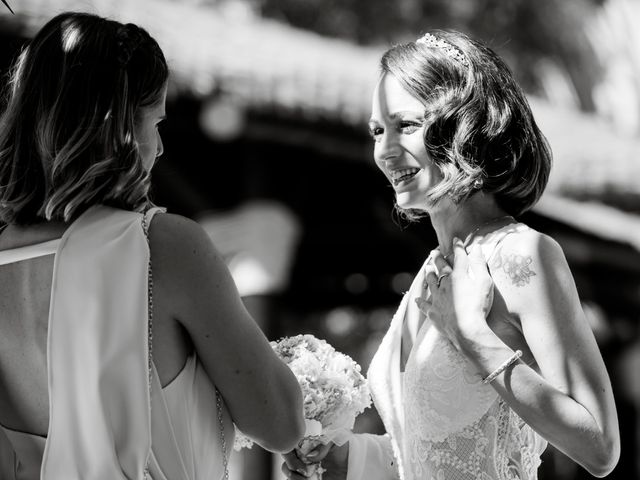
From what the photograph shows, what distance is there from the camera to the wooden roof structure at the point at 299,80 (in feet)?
18.4

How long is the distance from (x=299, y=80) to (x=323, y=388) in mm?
3708

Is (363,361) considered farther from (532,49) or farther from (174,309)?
(532,49)

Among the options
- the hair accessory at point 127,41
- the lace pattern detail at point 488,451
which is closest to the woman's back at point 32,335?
the hair accessory at point 127,41

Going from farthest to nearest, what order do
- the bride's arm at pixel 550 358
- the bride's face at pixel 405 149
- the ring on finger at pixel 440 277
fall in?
the bride's face at pixel 405 149 < the ring on finger at pixel 440 277 < the bride's arm at pixel 550 358

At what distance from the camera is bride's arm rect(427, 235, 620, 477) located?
2322mm

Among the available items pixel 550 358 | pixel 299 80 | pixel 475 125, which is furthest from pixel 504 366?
pixel 299 80

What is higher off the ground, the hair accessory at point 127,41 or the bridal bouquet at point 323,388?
the hair accessory at point 127,41

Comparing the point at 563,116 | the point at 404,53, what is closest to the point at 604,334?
the point at 563,116

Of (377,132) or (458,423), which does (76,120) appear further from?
(458,423)

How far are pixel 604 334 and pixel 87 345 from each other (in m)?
11.2

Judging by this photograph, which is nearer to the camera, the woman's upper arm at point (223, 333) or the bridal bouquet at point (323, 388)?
the woman's upper arm at point (223, 333)

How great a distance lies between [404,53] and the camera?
9.00ft

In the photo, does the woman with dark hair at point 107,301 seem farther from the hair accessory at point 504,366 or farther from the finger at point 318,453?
the finger at point 318,453

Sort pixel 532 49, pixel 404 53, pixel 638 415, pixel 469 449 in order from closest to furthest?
pixel 469 449
pixel 404 53
pixel 638 415
pixel 532 49
